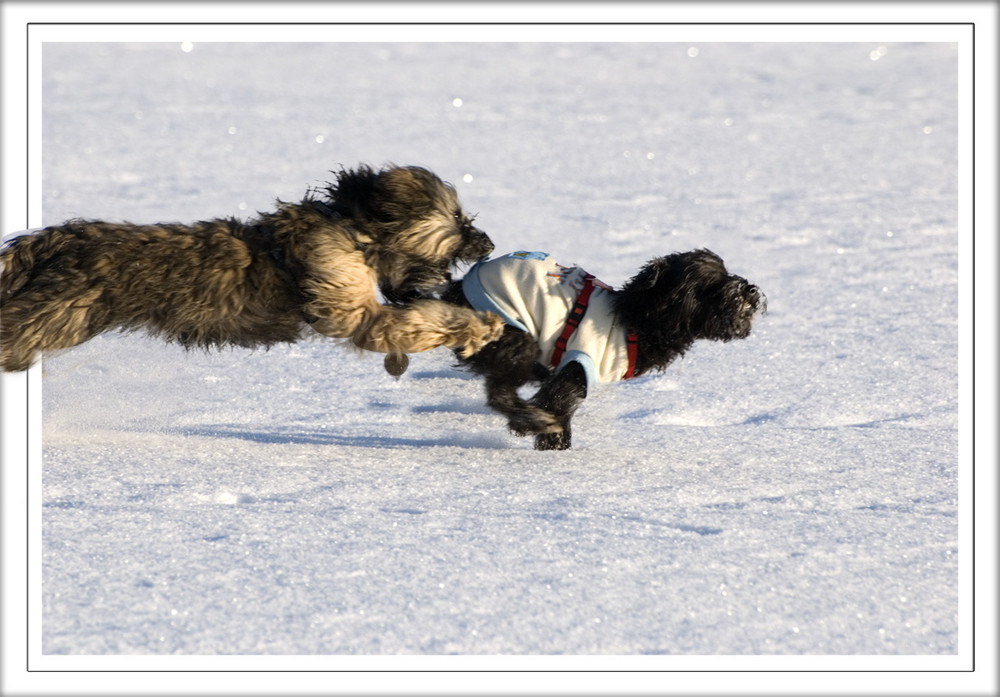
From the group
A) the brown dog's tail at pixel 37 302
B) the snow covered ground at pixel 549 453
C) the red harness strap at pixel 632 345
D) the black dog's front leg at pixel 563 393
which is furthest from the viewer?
the red harness strap at pixel 632 345

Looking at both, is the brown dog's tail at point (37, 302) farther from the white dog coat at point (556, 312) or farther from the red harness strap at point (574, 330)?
the red harness strap at point (574, 330)

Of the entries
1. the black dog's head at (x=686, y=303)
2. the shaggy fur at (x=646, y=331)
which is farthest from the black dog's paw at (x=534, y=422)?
the black dog's head at (x=686, y=303)

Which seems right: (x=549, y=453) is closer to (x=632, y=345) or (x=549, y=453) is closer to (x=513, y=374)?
(x=513, y=374)

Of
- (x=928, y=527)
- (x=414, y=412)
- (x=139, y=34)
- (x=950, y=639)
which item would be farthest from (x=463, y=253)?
(x=139, y=34)

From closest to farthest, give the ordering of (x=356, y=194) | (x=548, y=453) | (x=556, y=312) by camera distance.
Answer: (x=356, y=194) < (x=556, y=312) < (x=548, y=453)

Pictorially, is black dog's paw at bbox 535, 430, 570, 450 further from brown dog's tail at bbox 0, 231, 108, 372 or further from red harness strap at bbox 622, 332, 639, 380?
brown dog's tail at bbox 0, 231, 108, 372

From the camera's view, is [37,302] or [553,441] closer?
[37,302]

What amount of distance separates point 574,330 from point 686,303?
491 millimetres

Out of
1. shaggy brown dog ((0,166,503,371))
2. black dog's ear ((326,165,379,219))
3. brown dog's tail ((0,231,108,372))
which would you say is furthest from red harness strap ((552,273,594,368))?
brown dog's tail ((0,231,108,372))

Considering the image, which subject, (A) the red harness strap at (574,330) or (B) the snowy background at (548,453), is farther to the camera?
(A) the red harness strap at (574,330)

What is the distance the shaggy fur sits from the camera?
4.47 metres

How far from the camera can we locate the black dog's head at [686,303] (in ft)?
14.7

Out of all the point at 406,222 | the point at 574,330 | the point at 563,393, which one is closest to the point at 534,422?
the point at 563,393

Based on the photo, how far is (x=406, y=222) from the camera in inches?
171
